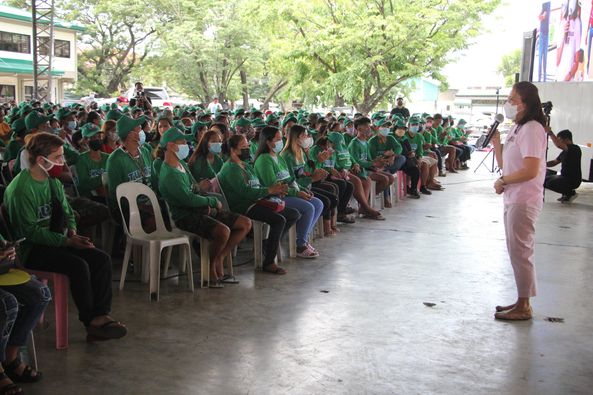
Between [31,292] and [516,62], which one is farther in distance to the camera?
[516,62]

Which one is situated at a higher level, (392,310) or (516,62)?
(516,62)

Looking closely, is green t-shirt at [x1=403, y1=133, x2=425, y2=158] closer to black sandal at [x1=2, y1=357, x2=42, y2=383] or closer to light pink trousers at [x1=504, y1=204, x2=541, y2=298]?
light pink trousers at [x1=504, y1=204, x2=541, y2=298]

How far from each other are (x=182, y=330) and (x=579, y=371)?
2.73 metres

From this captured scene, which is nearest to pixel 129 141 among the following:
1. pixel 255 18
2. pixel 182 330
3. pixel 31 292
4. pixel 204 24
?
pixel 182 330

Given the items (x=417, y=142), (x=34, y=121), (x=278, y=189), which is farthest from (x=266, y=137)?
(x=417, y=142)

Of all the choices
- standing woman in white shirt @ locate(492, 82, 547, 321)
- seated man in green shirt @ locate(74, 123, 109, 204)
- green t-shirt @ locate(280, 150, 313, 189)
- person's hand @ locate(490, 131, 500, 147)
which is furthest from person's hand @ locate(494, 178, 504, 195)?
seated man in green shirt @ locate(74, 123, 109, 204)

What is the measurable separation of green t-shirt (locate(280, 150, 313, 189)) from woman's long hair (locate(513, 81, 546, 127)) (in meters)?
3.12

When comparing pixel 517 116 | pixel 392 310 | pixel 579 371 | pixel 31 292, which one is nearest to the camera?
pixel 31 292

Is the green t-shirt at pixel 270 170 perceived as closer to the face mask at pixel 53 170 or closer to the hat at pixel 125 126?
the hat at pixel 125 126

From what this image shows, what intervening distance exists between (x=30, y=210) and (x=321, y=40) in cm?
1616

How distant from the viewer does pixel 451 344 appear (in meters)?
4.61

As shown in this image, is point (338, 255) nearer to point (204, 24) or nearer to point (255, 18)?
point (255, 18)

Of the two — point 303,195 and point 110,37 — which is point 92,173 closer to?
point 303,195

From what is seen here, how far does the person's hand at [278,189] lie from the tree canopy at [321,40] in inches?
510
